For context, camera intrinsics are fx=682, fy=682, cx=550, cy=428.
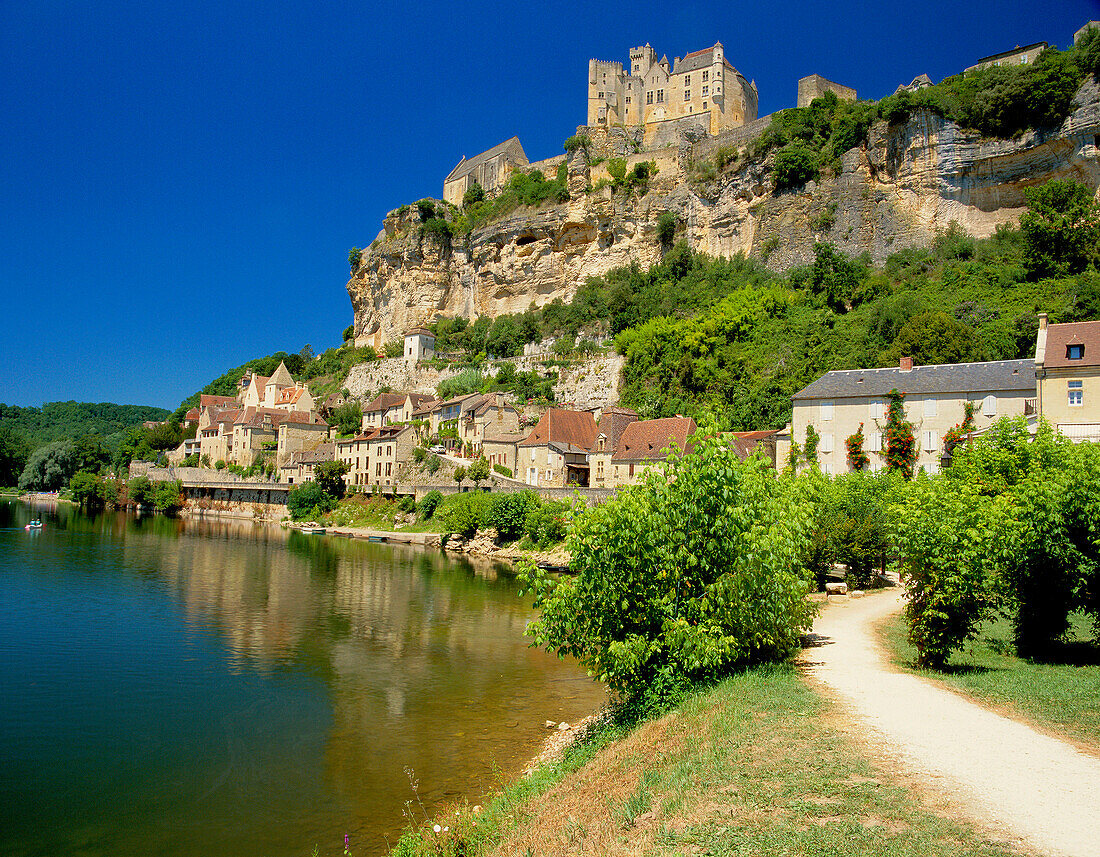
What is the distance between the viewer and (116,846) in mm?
10680

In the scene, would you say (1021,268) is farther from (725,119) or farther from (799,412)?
(725,119)

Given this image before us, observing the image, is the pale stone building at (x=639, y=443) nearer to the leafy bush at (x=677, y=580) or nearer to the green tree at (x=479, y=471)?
the green tree at (x=479, y=471)

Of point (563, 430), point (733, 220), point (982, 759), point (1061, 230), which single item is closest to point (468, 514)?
point (563, 430)

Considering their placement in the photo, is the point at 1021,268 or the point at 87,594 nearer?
the point at 87,594

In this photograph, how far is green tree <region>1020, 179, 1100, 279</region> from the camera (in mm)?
40438

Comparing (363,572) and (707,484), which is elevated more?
(707,484)

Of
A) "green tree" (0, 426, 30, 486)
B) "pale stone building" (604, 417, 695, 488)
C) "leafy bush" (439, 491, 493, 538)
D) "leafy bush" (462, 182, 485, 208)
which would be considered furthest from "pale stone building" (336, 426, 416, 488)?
"green tree" (0, 426, 30, 486)

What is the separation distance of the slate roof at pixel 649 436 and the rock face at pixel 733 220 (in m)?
19.9

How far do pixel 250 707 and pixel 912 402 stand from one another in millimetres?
32620

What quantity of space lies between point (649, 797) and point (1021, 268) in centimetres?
4599

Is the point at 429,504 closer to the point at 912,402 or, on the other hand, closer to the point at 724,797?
the point at 912,402

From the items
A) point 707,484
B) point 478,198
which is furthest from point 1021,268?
point 478,198

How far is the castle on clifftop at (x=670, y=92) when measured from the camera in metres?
75.0

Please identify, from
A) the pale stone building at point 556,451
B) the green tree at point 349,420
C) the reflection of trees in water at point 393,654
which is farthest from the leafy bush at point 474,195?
the reflection of trees in water at point 393,654
